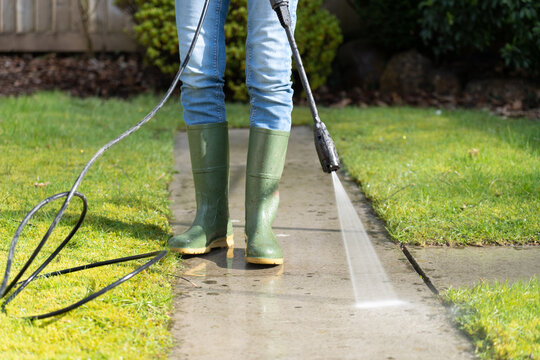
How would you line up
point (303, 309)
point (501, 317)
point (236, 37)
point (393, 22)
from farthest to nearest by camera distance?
point (393, 22), point (236, 37), point (303, 309), point (501, 317)

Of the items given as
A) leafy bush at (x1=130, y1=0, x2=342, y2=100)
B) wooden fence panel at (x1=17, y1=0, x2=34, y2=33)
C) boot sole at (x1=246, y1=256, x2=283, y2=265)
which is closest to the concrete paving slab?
boot sole at (x1=246, y1=256, x2=283, y2=265)

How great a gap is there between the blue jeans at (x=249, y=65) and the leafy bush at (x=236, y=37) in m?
3.59

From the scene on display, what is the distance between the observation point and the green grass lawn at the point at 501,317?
1.81 metres

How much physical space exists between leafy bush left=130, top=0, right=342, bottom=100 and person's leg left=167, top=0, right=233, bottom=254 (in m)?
3.59

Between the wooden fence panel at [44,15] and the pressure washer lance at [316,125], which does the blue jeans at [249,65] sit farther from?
the wooden fence panel at [44,15]

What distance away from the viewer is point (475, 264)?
250 cm

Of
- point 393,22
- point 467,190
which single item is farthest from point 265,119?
point 393,22

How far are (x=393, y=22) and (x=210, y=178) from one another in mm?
5084

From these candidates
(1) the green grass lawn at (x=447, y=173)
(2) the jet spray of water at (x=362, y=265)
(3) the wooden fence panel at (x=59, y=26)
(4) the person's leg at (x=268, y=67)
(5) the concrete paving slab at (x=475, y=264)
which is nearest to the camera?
(2) the jet spray of water at (x=362, y=265)

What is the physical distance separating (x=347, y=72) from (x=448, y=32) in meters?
1.47

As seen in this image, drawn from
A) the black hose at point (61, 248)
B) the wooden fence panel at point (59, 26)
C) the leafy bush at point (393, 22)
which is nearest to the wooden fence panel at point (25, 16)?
the wooden fence panel at point (59, 26)

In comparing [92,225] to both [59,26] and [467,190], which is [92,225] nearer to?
[467,190]

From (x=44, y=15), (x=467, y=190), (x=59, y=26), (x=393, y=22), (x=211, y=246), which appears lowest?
(x=211, y=246)

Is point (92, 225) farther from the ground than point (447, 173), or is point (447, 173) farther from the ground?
point (447, 173)
